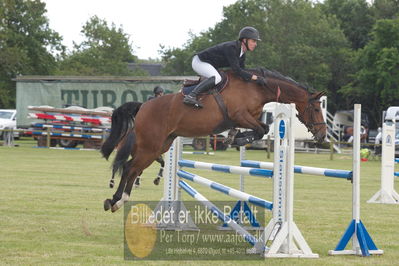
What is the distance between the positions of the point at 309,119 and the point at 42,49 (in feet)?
165

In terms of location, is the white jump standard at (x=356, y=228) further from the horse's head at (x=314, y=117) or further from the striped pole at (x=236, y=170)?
the horse's head at (x=314, y=117)

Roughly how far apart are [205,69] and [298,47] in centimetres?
4741

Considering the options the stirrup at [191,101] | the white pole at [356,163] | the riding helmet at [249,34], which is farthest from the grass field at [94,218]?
the riding helmet at [249,34]

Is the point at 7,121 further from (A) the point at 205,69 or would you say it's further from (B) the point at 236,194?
(B) the point at 236,194

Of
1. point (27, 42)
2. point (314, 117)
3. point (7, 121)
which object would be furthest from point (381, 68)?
point (314, 117)

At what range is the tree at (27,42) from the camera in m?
53.0

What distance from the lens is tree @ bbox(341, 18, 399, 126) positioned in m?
46.2

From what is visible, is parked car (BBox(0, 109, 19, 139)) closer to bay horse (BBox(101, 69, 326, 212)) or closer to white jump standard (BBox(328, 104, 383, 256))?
bay horse (BBox(101, 69, 326, 212))

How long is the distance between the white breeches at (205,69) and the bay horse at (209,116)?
0.47 ft

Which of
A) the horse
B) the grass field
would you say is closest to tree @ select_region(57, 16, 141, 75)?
the grass field

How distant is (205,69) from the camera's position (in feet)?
26.6

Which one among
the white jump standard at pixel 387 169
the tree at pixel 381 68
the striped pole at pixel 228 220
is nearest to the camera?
the striped pole at pixel 228 220

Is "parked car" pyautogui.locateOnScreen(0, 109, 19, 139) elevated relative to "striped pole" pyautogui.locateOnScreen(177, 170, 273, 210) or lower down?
elevated

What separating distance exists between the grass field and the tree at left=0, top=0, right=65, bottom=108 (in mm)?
37267
